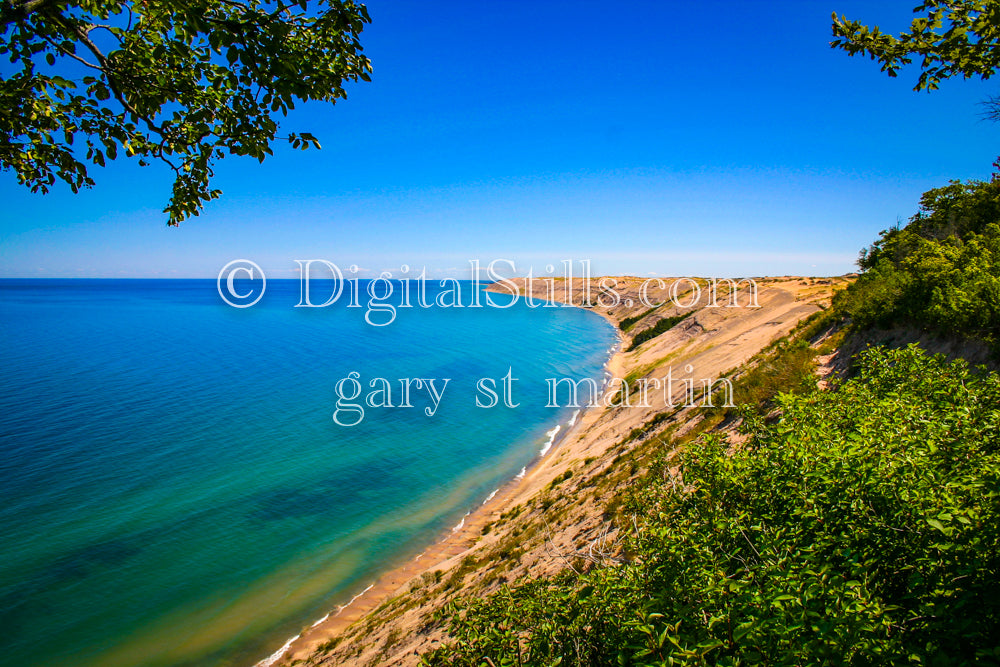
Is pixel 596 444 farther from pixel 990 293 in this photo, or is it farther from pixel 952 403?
pixel 952 403

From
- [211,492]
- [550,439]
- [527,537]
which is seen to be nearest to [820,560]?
[527,537]

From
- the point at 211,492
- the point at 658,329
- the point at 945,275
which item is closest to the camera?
the point at 945,275

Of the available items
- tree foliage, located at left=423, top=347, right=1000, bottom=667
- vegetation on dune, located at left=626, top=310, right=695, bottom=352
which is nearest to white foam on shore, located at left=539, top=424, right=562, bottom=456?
tree foliage, located at left=423, top=347, right=1000, bottom=667

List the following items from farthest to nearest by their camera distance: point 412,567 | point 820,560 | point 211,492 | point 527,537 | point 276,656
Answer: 1. point 211,492
2. point 412,567
3. point 527,537
4. point 276,656
5. point 820,560

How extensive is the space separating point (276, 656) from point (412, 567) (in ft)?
16.3

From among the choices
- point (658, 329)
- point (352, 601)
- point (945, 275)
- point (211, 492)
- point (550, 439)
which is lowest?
point (352, 601)

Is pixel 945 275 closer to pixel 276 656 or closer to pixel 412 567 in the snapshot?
pixel 412 567

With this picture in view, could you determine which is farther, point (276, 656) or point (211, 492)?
point (211, 492)

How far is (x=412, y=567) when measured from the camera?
655 inches

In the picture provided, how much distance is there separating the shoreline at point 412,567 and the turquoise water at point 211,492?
1.64 ft

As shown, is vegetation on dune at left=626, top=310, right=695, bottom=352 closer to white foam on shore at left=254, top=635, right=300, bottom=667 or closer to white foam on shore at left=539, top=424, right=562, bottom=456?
white foam on shore at left=539, top=424, right=562, bottom=456

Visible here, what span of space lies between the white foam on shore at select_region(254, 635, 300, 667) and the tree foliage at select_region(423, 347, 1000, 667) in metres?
9.32

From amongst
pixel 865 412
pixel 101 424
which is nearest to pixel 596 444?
pixel 865 412

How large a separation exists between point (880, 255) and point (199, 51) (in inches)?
1210
